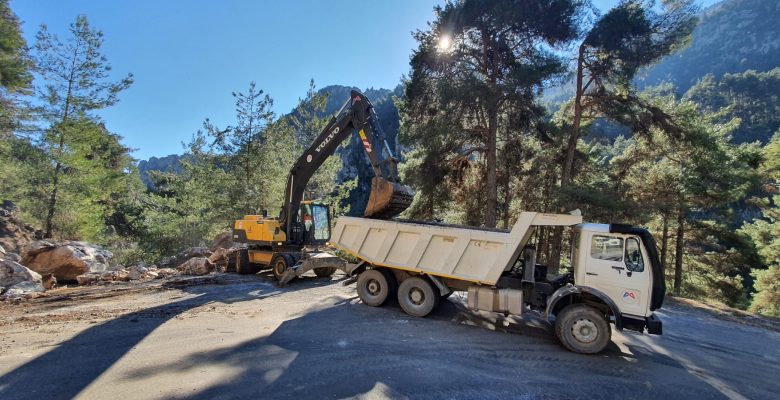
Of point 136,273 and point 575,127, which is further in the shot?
point 575,127

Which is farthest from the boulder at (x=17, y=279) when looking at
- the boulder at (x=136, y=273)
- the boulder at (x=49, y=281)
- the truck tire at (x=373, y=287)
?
the truck tire at (x=373, y=287)

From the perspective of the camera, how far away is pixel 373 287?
25.4ft

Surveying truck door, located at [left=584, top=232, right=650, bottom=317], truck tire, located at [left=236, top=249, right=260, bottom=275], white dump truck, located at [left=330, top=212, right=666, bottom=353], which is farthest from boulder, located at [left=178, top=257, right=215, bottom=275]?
truck door, located at [left=584, top=232, right=650, bottom=317]

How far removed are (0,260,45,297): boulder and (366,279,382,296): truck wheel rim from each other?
781 cm

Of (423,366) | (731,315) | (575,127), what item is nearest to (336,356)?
(423,366)

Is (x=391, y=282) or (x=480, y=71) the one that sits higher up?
(x=480, y=71)

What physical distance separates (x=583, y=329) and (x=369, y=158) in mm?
5517

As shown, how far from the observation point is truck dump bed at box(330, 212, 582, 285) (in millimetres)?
6117

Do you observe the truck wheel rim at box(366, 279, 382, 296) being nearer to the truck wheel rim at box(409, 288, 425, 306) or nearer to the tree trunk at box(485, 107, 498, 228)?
the truck wheel rim at box(409, 288, 425, 306)

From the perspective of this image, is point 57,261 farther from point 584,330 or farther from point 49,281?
point 584,330

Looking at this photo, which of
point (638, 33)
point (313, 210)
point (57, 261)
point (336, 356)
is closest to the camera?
point (336, 356)

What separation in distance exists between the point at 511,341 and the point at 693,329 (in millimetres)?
4836

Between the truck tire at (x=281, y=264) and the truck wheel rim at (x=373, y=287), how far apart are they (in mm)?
3605

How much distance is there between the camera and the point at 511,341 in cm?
590
